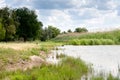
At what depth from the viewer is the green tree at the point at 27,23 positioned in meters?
81.2

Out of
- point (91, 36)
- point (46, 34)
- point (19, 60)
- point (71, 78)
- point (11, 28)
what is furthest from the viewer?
point (46, 34)

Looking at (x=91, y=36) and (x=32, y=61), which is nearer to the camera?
(x=32, y=61)

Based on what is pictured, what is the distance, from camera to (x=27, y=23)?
8100 cm

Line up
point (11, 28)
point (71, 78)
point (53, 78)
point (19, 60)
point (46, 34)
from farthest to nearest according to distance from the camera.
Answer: point (46, 34) < point (11, 28) < point (19, 60) < point (71, 78) < point (53, 78)

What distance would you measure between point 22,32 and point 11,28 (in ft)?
47.0

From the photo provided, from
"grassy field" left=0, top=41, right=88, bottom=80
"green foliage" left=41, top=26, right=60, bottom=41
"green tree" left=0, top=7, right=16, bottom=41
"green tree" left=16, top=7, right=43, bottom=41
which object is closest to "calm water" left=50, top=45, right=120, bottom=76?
"grassy field" left=0, top=41, right=88, bottom=80

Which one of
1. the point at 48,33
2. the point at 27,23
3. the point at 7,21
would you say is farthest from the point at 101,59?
the point at 48,33

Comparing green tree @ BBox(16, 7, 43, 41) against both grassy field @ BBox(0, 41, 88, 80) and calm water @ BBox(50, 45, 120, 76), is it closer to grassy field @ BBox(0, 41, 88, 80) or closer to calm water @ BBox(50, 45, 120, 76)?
calm water @ BBox(50, 45, 120, 76)

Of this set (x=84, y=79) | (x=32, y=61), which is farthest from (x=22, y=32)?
(x=84, y=79)

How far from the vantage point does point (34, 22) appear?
269ft

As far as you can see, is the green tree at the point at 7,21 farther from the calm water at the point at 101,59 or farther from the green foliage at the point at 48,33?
the green foliage at the point at 48,33

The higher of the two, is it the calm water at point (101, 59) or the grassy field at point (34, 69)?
the grassy field at point (34, 69)

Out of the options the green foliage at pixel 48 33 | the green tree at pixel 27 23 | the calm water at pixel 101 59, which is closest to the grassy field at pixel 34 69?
the calm water at pixel 101 59

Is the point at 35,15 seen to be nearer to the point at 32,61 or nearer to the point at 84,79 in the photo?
the point at 32,61
